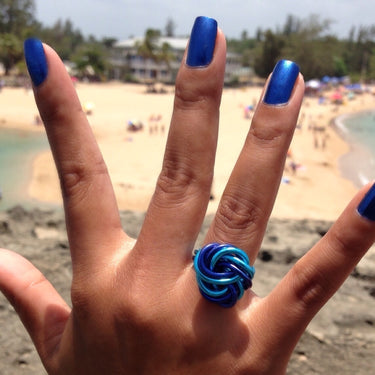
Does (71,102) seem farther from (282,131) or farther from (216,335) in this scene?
(216,335)

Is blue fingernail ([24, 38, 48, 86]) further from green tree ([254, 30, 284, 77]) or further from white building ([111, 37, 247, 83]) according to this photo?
white building ([111, 37, 247, 83])

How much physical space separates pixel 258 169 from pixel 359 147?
20597mm

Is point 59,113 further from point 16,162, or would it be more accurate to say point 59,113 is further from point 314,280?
point 16,162

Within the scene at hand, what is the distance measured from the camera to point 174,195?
120 centimetres

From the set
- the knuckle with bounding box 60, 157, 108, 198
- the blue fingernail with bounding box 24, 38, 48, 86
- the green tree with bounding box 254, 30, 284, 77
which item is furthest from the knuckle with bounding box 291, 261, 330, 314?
the green tree with bounding box 254, 30, 284, 77

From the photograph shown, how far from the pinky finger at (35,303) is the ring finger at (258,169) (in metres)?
0.61

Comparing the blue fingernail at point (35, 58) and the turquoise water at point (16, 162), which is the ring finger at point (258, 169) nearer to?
the blue fingernail at point (35, 58)

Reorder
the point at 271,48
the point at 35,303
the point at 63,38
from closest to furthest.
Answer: the point at 35,303 < the point at 271,48 < the point at 63,38

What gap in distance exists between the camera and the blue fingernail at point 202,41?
1130 millimetres

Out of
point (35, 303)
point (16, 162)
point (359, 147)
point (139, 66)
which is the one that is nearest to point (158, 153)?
point (16, 162)

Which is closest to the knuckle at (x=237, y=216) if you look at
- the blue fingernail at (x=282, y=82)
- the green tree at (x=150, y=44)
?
the blue fingernail at (x=282, y=82)

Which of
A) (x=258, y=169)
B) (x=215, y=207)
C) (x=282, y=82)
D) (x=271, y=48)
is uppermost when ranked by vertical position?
(x=271, y=48)

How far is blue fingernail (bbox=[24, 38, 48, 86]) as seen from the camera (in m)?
1.17

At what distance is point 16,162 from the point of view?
13.7 meters
